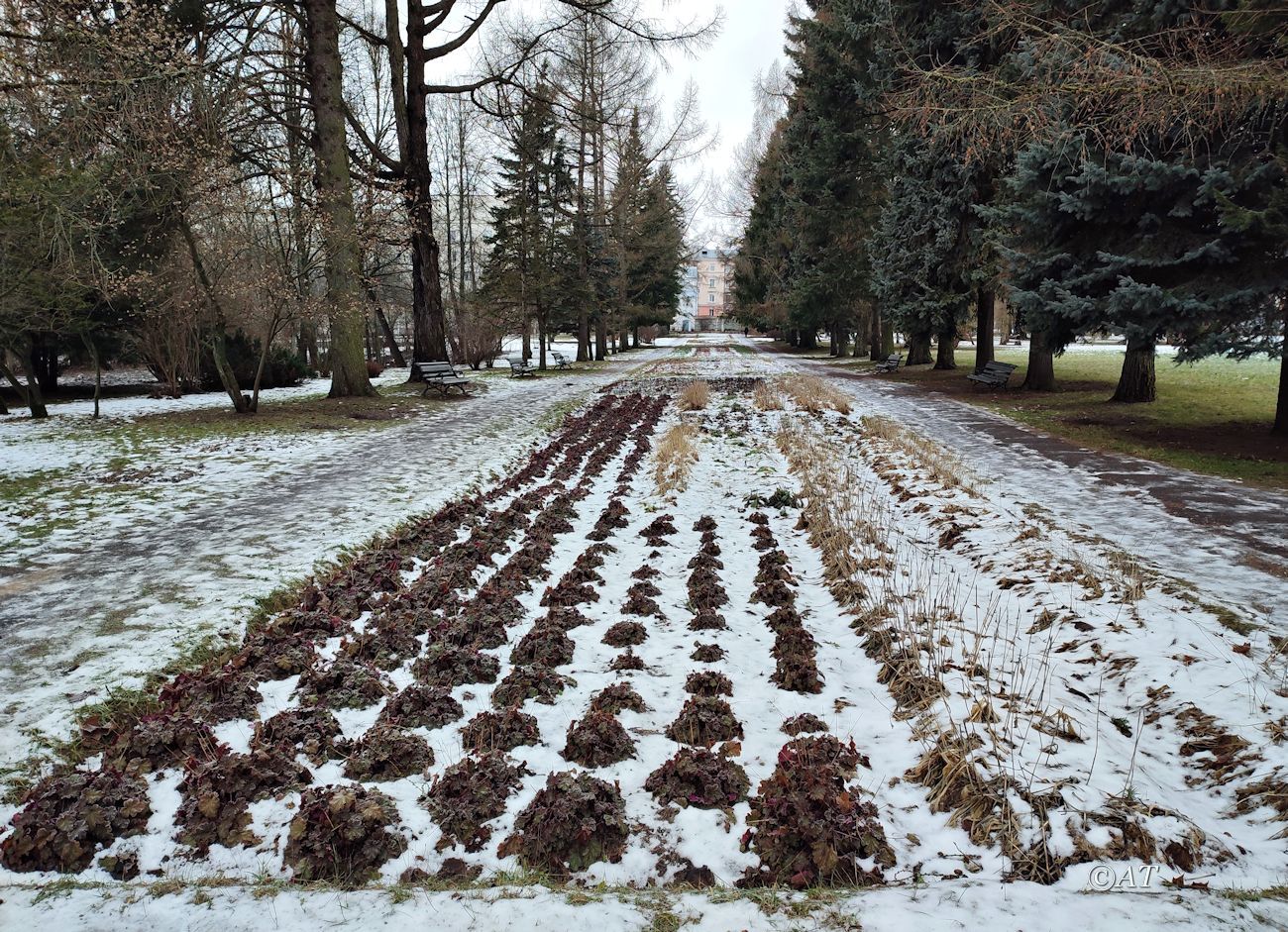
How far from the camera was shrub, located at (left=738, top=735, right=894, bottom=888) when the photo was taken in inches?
98.9

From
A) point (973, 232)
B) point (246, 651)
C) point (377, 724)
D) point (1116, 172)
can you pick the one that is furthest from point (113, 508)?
point (973, 232)

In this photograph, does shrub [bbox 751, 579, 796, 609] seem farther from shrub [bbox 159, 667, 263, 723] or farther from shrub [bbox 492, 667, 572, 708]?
shrub [bbox 159, 667, 263, 723]

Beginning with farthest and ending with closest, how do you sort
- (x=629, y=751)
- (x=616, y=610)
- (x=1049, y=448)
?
(x=1049, y=448)
(x=616, y=610)
(x=629, y=751)

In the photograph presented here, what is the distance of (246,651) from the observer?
405cm

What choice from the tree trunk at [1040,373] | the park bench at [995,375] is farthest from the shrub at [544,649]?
the tree trunk at [1040,373]

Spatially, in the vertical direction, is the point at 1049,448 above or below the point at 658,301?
below

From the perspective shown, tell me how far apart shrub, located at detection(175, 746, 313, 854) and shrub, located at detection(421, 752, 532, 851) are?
0.61 meters

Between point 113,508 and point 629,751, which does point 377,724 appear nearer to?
point 629,751

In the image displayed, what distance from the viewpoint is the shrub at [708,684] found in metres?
3.78

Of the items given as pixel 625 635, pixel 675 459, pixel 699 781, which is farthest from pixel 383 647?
pixel 675 459

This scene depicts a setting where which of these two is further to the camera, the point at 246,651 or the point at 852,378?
the point at 852,378

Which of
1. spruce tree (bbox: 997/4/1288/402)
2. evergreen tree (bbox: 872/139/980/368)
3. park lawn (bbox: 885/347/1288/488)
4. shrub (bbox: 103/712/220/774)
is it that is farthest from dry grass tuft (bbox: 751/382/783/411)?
shrub (bbox: 103/712/220/774)

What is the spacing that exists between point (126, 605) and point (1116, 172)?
1179cm

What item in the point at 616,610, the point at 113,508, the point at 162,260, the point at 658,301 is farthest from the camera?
the point at 658,301
